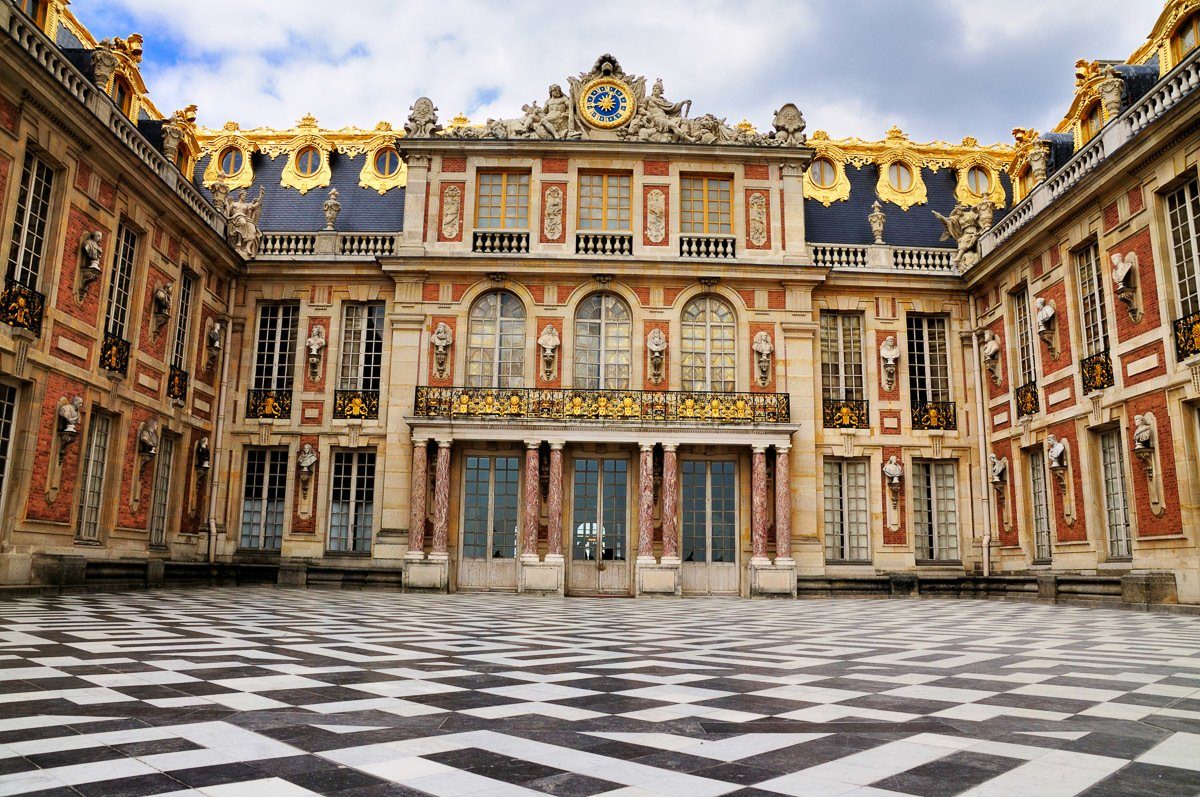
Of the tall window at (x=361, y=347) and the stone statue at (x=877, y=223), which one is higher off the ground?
the stone statue at (x=877, y=223)

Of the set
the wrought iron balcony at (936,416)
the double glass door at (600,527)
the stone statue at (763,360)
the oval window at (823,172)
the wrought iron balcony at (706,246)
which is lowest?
the double glass door at (600,527)

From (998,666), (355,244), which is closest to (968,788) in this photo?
(998,666)

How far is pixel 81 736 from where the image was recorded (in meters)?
3.55

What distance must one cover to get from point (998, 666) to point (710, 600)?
11.7m

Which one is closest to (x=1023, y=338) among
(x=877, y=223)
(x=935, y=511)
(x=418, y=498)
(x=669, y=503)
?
(x=935, y=511)

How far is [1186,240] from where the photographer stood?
14.0 m

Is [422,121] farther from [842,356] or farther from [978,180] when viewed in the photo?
[978,180]

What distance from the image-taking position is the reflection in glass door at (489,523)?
2027 centimetres

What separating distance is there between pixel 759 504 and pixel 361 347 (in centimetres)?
1042

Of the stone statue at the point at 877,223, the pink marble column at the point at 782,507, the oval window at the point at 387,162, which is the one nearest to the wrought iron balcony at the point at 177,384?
the oval window at the point at 387,162

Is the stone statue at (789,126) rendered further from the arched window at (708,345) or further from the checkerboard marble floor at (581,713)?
the checkerboard marble floor at (581,713)

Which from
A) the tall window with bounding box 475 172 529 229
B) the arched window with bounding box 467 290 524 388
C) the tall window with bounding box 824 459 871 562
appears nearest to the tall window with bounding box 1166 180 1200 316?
the tall window with bounding box 824 459 871 562

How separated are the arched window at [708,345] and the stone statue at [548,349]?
3.09 meters

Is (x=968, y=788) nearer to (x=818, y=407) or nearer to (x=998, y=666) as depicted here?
(x=998, y=666)
